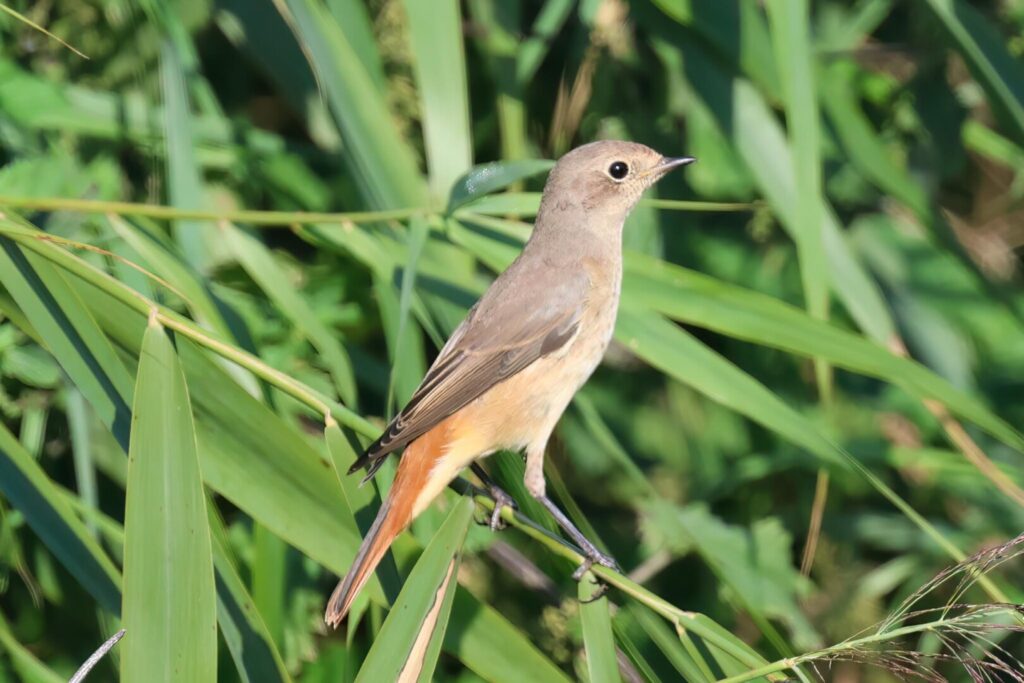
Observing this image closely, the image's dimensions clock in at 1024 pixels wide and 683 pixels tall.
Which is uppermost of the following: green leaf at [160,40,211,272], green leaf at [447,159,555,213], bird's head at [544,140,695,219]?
bird's head at [544,140,695,219]

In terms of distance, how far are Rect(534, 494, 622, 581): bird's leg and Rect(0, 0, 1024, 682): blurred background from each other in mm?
72

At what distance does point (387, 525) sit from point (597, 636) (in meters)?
0.42

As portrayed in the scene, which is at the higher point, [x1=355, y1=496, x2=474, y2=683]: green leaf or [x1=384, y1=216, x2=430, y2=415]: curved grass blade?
[x1=384, y1=216, x2=430, y2=415]: curved grass blade

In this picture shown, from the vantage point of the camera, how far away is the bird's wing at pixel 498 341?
2.65m

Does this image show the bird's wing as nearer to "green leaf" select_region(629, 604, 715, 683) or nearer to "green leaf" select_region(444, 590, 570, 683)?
"green leaf" select_region(444, 590, 570, 683)

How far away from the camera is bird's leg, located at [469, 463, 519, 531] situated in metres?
2.54

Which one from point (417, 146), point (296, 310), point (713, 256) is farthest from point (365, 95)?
point (713, 256)

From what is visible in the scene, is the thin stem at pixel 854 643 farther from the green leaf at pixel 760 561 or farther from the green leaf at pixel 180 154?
the green leaf at pixel 180 154

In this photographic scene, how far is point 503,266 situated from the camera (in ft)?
9.48

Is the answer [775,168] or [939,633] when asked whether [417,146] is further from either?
[939,633]

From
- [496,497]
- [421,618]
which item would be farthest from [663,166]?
[421,618]

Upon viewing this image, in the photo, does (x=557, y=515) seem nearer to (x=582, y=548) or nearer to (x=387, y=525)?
(x=582, y=548)

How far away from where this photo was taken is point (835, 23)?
149 inches

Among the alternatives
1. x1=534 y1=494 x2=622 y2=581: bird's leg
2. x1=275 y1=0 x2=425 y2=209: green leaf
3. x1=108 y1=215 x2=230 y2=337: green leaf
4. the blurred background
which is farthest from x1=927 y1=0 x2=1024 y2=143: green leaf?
x1=108 y1=215 x2=230 y2=337: green leaf
